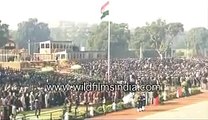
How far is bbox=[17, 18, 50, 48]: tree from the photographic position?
1495 centimetres

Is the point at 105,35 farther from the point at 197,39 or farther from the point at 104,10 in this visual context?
the point at 197,39

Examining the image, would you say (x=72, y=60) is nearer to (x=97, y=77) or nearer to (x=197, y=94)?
(x=97, y=77)

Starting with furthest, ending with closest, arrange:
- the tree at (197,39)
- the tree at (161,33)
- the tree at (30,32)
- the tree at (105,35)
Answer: the tree at (197,39) → the tree at (161,33) → the tree at (105,35) → the tree at (30,32)

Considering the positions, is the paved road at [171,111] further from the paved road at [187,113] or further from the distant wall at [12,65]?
the distant wall at [12,65]

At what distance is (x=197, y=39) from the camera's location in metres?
18.3

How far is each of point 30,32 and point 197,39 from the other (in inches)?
247

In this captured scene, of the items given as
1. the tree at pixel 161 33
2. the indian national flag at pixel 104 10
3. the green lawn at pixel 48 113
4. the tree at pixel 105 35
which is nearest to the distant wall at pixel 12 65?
the green lawn at pixel 48 113

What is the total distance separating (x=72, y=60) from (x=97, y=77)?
3.97 feet

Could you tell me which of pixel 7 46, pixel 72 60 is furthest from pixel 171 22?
pixel 7 46

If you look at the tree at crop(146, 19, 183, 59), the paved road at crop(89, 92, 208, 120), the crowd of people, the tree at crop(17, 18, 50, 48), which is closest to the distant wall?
the crowd of people

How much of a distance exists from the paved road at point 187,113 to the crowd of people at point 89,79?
4.83ft

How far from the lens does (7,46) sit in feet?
47.8

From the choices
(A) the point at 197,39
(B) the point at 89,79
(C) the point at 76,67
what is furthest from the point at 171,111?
(C) the point at 76,67

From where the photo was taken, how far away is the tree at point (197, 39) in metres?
17.9
